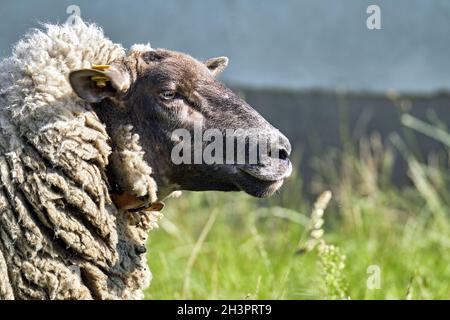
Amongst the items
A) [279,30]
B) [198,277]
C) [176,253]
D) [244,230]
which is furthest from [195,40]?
[198,277]

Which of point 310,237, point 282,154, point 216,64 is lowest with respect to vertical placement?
point 310,237

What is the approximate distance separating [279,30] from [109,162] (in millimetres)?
4747

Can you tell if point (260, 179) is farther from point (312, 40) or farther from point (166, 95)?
point (312, 40)

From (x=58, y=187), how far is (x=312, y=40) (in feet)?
16.5

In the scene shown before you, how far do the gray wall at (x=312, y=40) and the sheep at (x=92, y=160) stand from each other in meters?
4.31

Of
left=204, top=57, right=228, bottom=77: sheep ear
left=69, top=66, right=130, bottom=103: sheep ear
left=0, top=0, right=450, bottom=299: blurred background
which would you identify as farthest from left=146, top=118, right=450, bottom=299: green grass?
left=69, top=66, right=130, bottom=103: sheep ear

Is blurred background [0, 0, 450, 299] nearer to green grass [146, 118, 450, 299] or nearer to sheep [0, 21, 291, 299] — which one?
green grass [146, 118, 450, 299]

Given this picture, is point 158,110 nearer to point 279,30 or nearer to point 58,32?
point 58,32

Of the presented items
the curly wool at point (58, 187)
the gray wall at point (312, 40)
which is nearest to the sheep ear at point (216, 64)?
the curly wool at point (58, 187)

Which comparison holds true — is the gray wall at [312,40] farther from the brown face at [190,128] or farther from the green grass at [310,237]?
the brown face at [190,128]

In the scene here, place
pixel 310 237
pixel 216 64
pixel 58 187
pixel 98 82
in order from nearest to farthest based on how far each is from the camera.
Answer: pixel 58 187 → pixel 98 82 → pixel 216 64 → pixel 310 237

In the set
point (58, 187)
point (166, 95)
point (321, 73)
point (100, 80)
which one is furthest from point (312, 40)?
point (58, 187)

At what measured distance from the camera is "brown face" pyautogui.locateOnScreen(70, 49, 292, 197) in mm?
3271

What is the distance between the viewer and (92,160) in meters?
3.21
